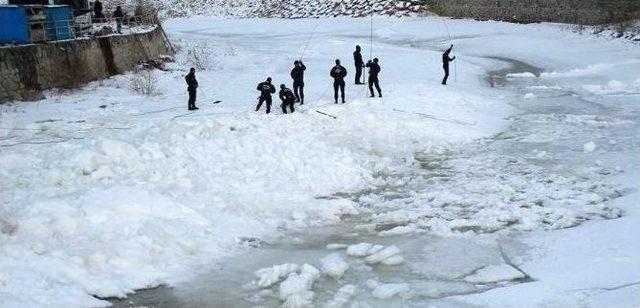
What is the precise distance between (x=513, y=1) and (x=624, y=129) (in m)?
25.9

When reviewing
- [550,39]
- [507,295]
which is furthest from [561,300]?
[550,39]

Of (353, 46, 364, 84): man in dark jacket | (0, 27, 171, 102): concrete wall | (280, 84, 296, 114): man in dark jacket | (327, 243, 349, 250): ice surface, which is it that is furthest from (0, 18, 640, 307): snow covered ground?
(353, 46, 364, 84): man in dark jacket

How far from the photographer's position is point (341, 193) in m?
11.7

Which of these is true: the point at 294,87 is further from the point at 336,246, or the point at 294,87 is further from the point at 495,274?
the point at 495,274

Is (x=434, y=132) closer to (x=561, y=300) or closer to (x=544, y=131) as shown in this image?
(x=544, y=131)

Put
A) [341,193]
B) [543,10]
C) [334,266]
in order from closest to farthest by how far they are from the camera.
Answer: [334,266] < [341,193] < [543,10]

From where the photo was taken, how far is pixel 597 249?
8.05 m

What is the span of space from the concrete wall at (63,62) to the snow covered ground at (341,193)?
70 centimetres

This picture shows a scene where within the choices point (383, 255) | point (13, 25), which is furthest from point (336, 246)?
point (13, 25)

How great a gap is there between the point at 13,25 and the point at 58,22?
2.14 metres

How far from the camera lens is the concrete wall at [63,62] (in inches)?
735

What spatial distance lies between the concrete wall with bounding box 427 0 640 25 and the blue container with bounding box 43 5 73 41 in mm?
26456

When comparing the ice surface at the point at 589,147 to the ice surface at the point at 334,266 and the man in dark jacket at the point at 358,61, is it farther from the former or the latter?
the man in dark jacket at the point at 358,61

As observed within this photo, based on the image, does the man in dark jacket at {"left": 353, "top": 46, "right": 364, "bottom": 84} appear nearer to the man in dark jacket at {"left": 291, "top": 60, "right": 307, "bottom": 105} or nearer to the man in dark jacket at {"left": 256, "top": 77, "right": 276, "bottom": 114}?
the man in dark jacket at {"left": 291, "top": 60, "right": 307, "bottom": 105}
